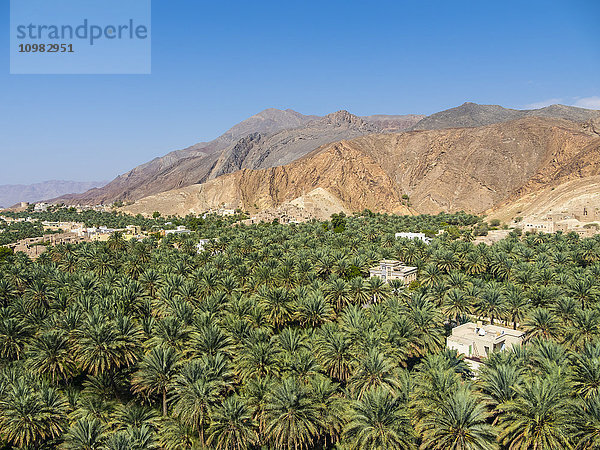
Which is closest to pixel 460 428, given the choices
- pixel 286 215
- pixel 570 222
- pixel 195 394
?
pixel 195 394

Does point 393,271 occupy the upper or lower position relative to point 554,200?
lower

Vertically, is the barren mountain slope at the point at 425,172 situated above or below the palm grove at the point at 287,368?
above

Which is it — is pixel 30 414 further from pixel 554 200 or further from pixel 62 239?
pixel 554 200

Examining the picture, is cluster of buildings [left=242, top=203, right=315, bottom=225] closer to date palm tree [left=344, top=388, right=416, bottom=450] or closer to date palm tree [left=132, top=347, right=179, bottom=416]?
date palm tree [left=132, top=347, right=179, bottom=416]

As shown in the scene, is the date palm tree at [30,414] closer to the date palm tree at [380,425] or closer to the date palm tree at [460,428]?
the date palm tree at [380,425]

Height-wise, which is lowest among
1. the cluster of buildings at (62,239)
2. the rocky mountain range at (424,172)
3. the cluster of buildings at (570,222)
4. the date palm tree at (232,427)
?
the date palm tree at (232,427)

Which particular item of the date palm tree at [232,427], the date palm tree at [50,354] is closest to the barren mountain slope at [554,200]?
the date palm tree at [232,427]

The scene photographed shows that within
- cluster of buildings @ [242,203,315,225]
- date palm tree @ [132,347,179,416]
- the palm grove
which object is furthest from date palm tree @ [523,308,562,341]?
cluster of buildings @ [242,203,315,225]
